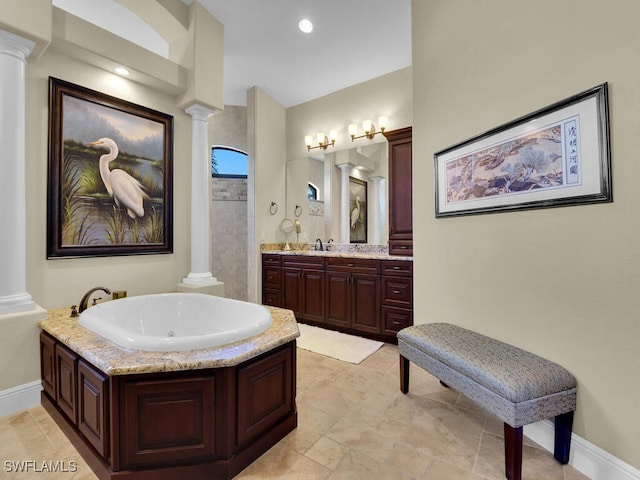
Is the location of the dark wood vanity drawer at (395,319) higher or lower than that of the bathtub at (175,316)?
lower

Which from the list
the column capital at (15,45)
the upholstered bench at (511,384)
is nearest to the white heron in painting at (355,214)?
the upholstered bench at (511,384)

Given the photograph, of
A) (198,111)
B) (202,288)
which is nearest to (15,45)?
(198,111)

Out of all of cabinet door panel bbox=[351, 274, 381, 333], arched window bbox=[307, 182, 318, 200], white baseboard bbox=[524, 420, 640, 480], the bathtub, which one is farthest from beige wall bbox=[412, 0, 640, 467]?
arched window bbox=[307, 182, 318, 200]

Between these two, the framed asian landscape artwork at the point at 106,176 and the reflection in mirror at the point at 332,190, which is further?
the reflection in mirror at the point at 332,190

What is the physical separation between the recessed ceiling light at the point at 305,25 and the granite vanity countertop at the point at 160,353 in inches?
121

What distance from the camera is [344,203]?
4.23 m

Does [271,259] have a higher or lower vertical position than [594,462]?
higher

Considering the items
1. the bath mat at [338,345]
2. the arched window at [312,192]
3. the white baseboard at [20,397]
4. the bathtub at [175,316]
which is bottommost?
the bath mat at [338,345]

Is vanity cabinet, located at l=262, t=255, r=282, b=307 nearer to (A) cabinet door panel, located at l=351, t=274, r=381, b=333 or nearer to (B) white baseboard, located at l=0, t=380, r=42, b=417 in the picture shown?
(A) cabinet door panel, located at l=351, t=274, r=381, b=333

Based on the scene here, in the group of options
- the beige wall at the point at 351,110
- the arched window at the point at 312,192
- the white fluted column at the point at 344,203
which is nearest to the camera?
the beige wall at the point at 351,110

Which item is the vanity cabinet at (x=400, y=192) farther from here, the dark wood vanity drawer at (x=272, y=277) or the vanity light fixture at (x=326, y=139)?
the dark wood vanity drawer at (x=272, y=277)

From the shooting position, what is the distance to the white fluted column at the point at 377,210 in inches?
151

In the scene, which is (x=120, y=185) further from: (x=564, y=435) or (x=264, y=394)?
(x=564, y=435)

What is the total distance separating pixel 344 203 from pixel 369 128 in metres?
1.03
